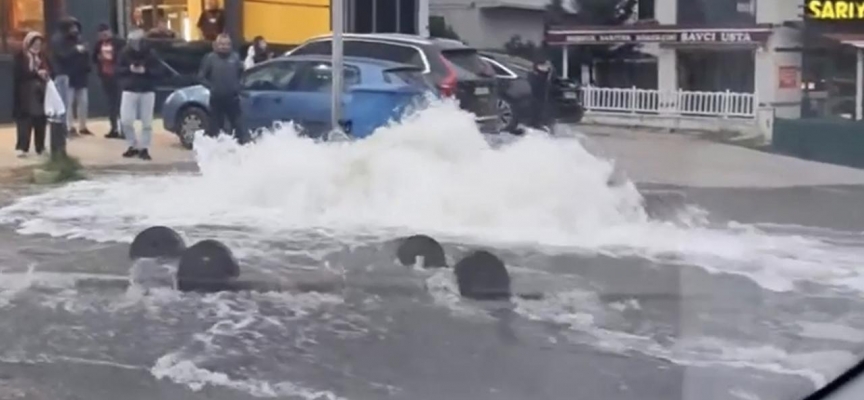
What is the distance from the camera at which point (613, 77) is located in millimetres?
5199

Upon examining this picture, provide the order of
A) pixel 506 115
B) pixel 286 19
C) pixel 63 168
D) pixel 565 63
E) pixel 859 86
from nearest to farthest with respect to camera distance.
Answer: pixel 859 86 < pixel 565 63 < pixel 506 115 < pixel 286 19 < pixel 63 168

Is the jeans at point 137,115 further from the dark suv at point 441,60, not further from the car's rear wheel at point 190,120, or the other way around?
the dark suv at point 441,60

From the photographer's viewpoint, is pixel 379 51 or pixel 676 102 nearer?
pixel 676 102

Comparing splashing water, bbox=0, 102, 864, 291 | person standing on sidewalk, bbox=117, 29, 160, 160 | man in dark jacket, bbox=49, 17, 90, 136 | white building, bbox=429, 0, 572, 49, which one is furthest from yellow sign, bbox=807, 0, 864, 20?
man in dark jacket, bbox=49, 17, 90, 136

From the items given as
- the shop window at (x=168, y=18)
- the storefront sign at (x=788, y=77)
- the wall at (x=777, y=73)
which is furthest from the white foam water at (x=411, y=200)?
the storefront sign at (x=788, y=77)

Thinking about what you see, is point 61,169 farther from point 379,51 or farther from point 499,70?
point 499,70

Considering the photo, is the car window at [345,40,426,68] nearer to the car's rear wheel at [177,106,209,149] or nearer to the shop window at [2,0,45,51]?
the car's rear wheel at [177,106,209,149]

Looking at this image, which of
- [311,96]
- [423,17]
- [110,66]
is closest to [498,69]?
[423,17]

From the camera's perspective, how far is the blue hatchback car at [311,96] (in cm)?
656

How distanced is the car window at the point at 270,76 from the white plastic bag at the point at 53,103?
3.02 ft

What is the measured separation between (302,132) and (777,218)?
2297 millimetres

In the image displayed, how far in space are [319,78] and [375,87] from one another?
0.30 metres

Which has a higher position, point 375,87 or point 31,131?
point 375,87

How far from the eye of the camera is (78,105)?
22.9 ft
